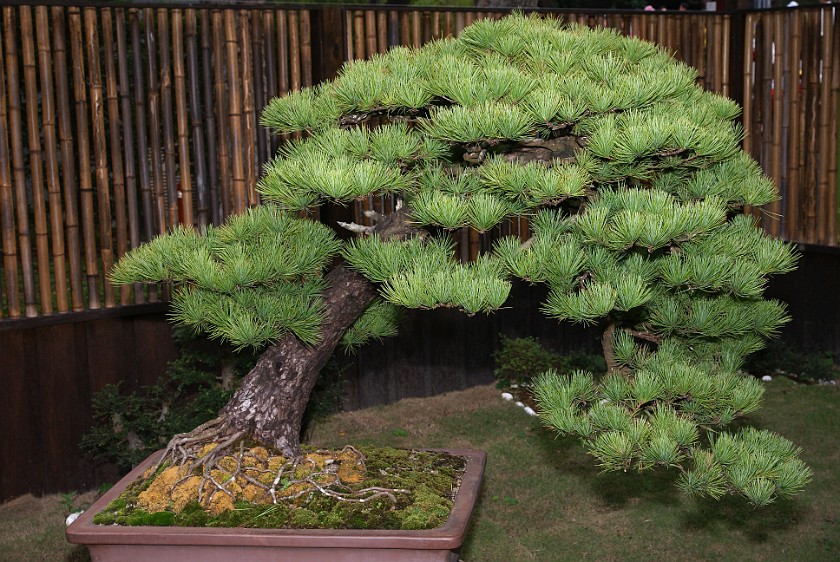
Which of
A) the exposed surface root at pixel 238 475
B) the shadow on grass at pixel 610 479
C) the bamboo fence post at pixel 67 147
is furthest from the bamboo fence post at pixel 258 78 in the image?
the exposed surface root at pixel 238 475

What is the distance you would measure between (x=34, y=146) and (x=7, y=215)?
0.96 ft

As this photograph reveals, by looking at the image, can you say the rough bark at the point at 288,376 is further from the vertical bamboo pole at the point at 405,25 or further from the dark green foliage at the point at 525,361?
the dark green foliage at the point at 525,361

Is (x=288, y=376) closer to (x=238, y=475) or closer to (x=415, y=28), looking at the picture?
(x=238, y=475)

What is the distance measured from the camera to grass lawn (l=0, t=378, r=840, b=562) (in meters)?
3.52

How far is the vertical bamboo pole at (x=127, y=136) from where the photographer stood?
159 inches

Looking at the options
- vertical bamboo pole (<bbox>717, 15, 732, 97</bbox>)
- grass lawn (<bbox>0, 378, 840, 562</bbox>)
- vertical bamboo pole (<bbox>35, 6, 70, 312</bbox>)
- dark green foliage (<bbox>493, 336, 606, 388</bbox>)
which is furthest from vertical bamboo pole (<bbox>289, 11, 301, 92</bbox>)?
vertical bamboo pole (<bbox>717, 15, 732, 97</bbox>)

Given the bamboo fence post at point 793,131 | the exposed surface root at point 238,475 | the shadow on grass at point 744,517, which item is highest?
the bamboo fence post at point 793,131

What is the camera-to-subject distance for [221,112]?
14.1ft

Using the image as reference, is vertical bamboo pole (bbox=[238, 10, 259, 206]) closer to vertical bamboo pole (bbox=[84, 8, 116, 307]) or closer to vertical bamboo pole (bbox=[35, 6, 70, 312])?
vertical bamboo pole (bbox=[84, 8, 116, 307])

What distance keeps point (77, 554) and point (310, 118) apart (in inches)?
82.5

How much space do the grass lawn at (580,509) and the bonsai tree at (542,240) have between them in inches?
54.7

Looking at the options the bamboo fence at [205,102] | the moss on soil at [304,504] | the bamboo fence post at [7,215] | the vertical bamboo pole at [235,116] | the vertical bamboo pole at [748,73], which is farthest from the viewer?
the vertical bamboo pole at [748,73]

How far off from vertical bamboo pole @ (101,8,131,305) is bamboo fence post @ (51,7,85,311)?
0.15 metres

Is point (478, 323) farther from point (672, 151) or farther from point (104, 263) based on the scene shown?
point (672, 151)
